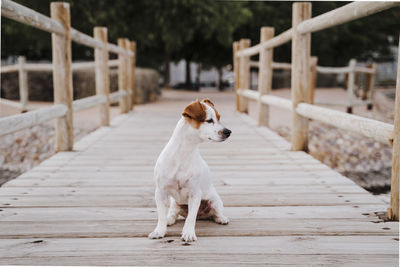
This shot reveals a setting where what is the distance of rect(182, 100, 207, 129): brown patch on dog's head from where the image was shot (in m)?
2.17

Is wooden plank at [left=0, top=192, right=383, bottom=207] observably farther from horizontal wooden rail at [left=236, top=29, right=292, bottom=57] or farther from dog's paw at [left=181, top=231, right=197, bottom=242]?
horizontal wooden rail at [left=236, top=29, right=292, bottom=57]

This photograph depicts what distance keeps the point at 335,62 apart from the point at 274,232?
24.8 m

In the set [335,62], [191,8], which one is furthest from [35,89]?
[335,62]

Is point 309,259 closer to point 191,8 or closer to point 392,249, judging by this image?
point 392,249

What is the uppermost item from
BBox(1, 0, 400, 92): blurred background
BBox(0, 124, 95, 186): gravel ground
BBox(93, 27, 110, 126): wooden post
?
BBox(1, 0, 400, 92): blurred background

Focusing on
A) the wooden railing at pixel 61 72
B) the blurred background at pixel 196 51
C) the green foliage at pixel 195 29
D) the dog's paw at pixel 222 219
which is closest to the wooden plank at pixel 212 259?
the dog's paw at pixel 222 219

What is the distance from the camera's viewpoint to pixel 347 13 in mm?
3119

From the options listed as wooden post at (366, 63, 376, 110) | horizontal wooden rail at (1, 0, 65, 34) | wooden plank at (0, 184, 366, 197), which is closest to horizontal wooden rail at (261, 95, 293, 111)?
wooden plank at (0, 184, 366, 197)

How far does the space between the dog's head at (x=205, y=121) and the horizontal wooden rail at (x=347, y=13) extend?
3.88 feet

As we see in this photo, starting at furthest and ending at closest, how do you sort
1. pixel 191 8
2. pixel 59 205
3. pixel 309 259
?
pixel 191 8
pixel 59 205
pixel 309 259

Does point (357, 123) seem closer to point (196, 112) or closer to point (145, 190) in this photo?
point (196, 112)

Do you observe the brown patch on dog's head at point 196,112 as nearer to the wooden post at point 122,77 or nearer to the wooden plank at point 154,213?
the wooden plank at point 154,213

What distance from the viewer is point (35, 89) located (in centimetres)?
1337

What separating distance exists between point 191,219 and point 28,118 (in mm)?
1883
